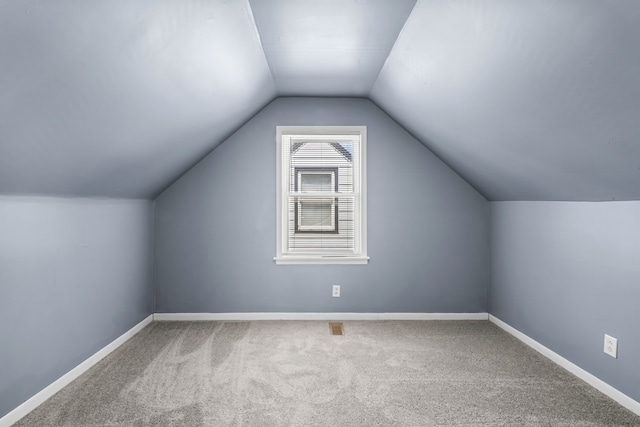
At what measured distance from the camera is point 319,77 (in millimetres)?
3051

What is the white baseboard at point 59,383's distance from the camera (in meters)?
1.90

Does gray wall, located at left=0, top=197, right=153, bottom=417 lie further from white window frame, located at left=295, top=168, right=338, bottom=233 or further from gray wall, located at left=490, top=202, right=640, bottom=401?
gray wall, located at left=490, top=202, right=640, bottom=401

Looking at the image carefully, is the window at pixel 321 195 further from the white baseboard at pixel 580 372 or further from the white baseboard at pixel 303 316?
the white baseboard at pixel 580 372

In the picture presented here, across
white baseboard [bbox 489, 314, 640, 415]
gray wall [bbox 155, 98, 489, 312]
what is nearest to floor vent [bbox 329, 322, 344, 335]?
gray wall [bbox 155, 98, 489, 312]

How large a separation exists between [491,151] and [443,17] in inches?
45.7

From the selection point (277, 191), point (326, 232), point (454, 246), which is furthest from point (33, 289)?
point (454, 246)

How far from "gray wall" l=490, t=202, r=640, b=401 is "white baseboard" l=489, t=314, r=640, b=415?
3 cm

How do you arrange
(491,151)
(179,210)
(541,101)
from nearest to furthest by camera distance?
(541,101) → (491,151) → (179,210)

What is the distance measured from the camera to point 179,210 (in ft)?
11.8

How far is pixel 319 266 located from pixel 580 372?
7.23ft

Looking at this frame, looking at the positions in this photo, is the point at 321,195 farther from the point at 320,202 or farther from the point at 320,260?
the point at 320,260

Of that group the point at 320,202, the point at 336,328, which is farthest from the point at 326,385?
the point at 320,202

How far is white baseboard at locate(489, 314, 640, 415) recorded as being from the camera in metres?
2.05

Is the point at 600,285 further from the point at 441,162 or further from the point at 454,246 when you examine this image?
the point at 441,162
